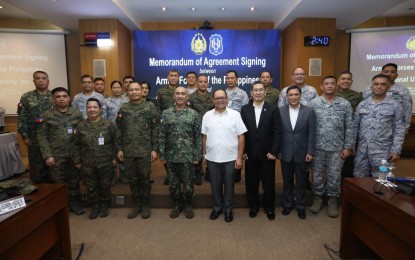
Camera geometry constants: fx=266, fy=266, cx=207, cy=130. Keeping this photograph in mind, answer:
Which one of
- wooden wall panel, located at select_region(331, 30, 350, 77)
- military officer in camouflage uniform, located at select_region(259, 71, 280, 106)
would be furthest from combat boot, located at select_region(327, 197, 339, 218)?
wooden wall panel, located at select_region(331, 30, 350, 77)

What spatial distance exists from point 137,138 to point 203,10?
3.85 m

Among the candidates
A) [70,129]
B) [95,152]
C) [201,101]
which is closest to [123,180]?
[95,152]

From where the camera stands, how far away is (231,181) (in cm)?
299

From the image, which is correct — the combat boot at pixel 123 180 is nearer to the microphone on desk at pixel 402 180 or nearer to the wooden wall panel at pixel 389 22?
the microphone on desk at pixel 402 180

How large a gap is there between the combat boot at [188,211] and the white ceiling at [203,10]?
3.67 meters

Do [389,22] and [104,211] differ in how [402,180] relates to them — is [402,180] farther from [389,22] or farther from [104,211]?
[389,22]

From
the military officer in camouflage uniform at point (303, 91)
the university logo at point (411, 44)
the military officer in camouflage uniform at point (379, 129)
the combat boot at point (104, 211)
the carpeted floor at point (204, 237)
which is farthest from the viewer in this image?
the university logo at point (411, 44)

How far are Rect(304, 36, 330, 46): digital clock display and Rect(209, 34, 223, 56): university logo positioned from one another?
191 cm

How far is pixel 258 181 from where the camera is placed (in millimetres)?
3096

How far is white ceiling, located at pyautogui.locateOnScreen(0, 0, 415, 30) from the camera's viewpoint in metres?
4.76

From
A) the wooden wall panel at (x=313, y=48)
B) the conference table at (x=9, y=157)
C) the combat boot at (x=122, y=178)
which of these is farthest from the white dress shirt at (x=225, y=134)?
the conference table at (x=9, y=157)

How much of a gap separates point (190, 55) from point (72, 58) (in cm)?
304

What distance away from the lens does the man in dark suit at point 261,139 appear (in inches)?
115

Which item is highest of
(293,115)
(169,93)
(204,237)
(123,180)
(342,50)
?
(342,50)
